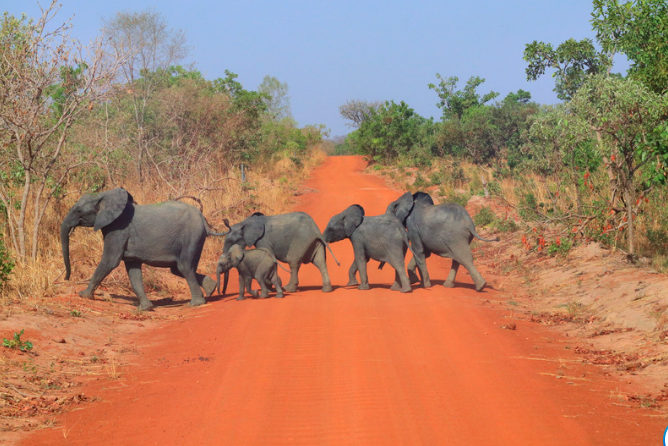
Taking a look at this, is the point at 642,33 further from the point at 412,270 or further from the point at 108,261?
the point at 108,261

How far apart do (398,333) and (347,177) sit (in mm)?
24723

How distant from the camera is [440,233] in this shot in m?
11.7

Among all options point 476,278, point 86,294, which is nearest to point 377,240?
point 476,278

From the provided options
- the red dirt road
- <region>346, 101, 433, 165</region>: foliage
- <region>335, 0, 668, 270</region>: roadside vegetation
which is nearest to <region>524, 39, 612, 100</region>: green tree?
<region>335, 0, 668, 270</region>: roadside vegetation

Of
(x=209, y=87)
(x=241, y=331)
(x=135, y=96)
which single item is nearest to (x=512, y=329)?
(x=241, y=331)

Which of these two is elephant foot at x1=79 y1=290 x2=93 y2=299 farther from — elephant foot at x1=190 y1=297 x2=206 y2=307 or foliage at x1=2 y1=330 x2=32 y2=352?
foliage at x1=2 y1=330 x2=32 y2=352

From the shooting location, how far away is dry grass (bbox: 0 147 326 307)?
10297 mm

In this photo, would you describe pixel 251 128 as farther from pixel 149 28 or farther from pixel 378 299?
pixel 378 299

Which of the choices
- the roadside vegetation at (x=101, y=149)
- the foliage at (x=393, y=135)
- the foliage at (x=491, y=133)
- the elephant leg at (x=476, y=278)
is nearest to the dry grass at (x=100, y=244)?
the roadside vegetation at (x=101, y=149)

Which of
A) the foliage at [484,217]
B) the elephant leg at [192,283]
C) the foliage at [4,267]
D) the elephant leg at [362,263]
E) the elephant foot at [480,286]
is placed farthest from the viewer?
the foliage at [484,217]

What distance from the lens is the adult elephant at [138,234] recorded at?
35.5ft

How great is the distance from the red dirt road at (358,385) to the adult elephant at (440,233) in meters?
1.29

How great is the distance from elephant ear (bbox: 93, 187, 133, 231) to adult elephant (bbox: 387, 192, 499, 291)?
4.85 meters

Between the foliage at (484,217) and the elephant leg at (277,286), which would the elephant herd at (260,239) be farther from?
the foliage at (484,217)
